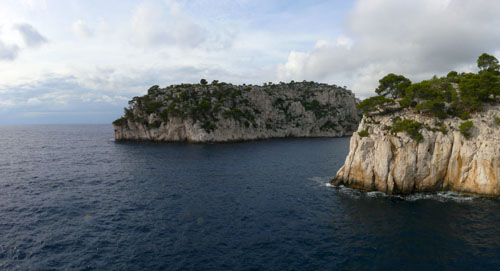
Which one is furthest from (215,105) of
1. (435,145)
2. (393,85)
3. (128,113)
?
(435,145)

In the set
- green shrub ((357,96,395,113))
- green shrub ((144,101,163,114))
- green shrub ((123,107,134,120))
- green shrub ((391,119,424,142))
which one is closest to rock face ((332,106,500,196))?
green shrub ((391,119,424,142))

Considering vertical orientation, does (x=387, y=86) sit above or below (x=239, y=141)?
above

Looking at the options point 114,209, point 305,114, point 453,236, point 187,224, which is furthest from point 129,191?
point 305,114

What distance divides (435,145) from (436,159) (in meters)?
2.30

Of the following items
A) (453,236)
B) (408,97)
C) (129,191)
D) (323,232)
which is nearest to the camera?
(453,236)

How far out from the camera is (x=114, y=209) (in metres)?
37.8

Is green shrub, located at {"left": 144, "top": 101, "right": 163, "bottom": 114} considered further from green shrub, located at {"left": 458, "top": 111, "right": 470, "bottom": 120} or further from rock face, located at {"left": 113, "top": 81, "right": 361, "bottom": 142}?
green shrub, located at {"left": 458, "top": 111, "right": 470, "bottom": 120}

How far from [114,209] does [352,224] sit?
3357cm

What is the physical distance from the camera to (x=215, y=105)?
4870 inches

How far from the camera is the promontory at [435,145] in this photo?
132 feet

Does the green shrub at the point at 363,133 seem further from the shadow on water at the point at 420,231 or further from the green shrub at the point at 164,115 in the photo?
the green shrub at the point at 164,115

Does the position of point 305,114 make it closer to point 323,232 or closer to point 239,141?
point 239,141

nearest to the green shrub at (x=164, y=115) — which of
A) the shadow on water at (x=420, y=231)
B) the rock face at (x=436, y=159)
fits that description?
the rock face at (x=436, y=159)

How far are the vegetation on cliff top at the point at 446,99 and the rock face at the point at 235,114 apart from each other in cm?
7793
